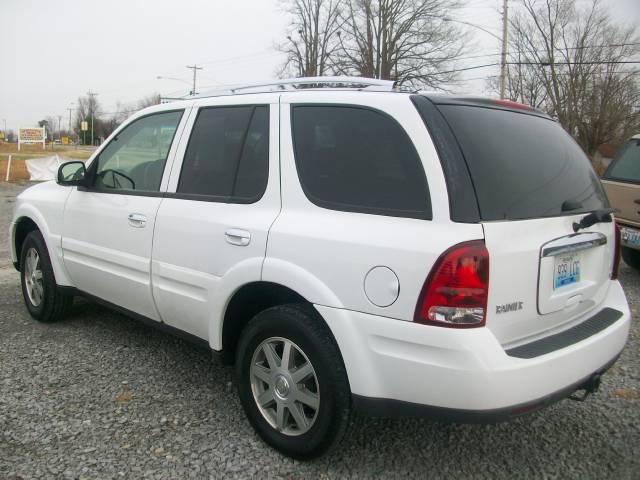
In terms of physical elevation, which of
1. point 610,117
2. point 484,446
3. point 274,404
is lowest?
point 484,446

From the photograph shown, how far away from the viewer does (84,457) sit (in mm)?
2621

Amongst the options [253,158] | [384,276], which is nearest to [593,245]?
[384,276]

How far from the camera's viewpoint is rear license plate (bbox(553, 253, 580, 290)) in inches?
93.2

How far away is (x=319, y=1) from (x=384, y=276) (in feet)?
146

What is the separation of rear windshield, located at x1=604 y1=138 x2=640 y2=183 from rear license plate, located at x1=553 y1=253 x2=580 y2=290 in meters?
4.53

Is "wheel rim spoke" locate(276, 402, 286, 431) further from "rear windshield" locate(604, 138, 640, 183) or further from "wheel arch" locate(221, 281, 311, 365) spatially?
"rear windshield" locate(604, 138, 640, 183)

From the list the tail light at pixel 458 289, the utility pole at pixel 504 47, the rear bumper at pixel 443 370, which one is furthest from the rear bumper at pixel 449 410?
the utility pole at pixel 504 47

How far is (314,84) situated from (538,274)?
1.54m

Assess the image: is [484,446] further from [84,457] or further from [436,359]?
[84,457]

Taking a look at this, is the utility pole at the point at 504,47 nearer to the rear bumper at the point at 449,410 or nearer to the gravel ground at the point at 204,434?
the gravel ground at the point at 204,434

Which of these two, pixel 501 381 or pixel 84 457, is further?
pixel 84 457

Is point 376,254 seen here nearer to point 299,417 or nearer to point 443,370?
point 443,370

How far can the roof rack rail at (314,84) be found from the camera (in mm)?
2698

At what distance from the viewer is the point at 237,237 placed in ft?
8.95
